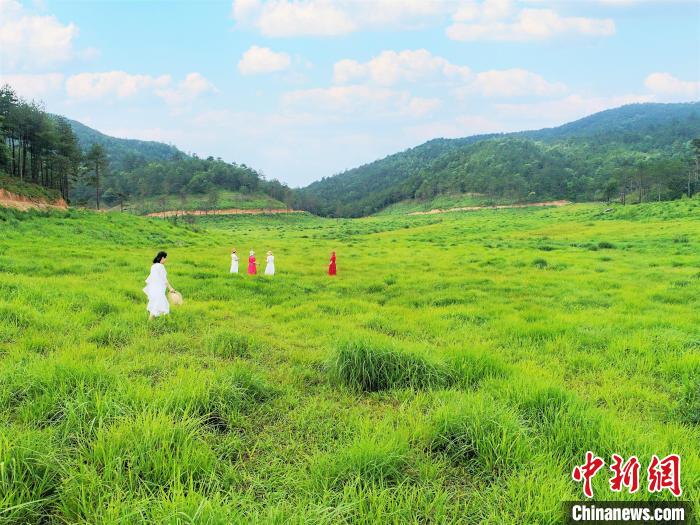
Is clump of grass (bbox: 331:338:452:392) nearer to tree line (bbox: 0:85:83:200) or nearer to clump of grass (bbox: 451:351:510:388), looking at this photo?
clump of grass (bbox: 451:351:510:388)

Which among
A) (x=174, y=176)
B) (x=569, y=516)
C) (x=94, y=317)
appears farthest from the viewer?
(x=174, y=176)

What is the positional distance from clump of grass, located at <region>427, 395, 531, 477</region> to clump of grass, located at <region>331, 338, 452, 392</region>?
1152 millimetres

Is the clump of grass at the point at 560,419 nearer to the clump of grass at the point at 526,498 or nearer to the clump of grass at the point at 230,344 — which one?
the clump of grass at the point at 526,498

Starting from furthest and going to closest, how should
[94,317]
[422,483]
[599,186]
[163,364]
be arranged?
1. [599,186]
2. [94,317]
3. [163,364]
4. [422,483]

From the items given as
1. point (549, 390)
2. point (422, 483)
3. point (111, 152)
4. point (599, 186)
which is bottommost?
point (422, 483)

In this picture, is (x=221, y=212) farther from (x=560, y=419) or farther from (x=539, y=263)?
(x=560, y=419)

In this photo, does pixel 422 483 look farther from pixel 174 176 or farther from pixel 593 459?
pixel 174 176

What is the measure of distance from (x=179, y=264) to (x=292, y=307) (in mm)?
8729

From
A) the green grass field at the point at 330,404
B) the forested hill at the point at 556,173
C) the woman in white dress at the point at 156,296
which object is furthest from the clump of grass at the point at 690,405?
the forested hill at the point at 556,173

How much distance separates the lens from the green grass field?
291cm

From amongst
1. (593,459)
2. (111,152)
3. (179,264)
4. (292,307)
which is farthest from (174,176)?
(593,459)

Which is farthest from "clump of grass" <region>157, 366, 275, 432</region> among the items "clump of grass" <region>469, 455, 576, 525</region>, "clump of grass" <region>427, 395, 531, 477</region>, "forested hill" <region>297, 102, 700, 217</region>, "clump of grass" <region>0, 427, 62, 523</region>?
"forested hill" <region>297, 102, 700, 217</region>

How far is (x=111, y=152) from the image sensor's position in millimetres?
177750

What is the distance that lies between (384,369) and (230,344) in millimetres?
2766
